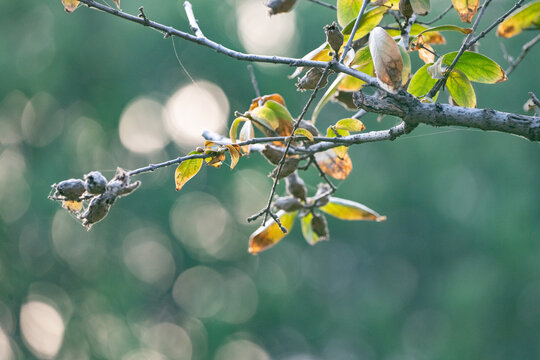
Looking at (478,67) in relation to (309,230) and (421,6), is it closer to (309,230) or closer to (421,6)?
(421,6)

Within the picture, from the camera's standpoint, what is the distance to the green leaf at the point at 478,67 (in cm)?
76

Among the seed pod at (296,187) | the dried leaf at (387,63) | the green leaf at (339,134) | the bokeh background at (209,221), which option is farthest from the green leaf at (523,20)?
the bokeh background at (209,221)

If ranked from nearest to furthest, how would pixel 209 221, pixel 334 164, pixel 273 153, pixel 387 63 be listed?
pixel 387 63 < pixel 273 153 < pixel 334 164 < pixel 209 221

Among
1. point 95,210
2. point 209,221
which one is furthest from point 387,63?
point 209,221

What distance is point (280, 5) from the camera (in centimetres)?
82

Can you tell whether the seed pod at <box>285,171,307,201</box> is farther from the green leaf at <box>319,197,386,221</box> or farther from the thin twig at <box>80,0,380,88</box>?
the thin twig at <box>80,0,380,88</box>

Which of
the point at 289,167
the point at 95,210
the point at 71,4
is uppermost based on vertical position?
the point at 71,4

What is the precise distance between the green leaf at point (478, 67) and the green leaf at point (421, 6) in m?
0.08

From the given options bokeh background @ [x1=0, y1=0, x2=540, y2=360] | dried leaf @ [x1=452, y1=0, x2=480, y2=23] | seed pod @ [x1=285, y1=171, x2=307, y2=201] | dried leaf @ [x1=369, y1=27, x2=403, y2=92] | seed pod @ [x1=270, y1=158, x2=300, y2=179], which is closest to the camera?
dried leaf @ [x1=369, y1=27, x2=403, y2=92]

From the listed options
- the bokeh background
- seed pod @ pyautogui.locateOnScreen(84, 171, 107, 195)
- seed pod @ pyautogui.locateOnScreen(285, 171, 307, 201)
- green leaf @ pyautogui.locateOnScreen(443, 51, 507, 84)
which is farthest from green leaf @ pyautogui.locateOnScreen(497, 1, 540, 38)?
the bokeh background

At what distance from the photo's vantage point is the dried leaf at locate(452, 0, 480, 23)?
769 millimetres

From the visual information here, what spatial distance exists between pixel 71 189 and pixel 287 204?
390mm

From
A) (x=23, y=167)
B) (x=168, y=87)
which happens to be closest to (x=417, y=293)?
(x=168, y=87)

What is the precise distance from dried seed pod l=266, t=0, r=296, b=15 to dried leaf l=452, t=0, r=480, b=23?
25 cm
